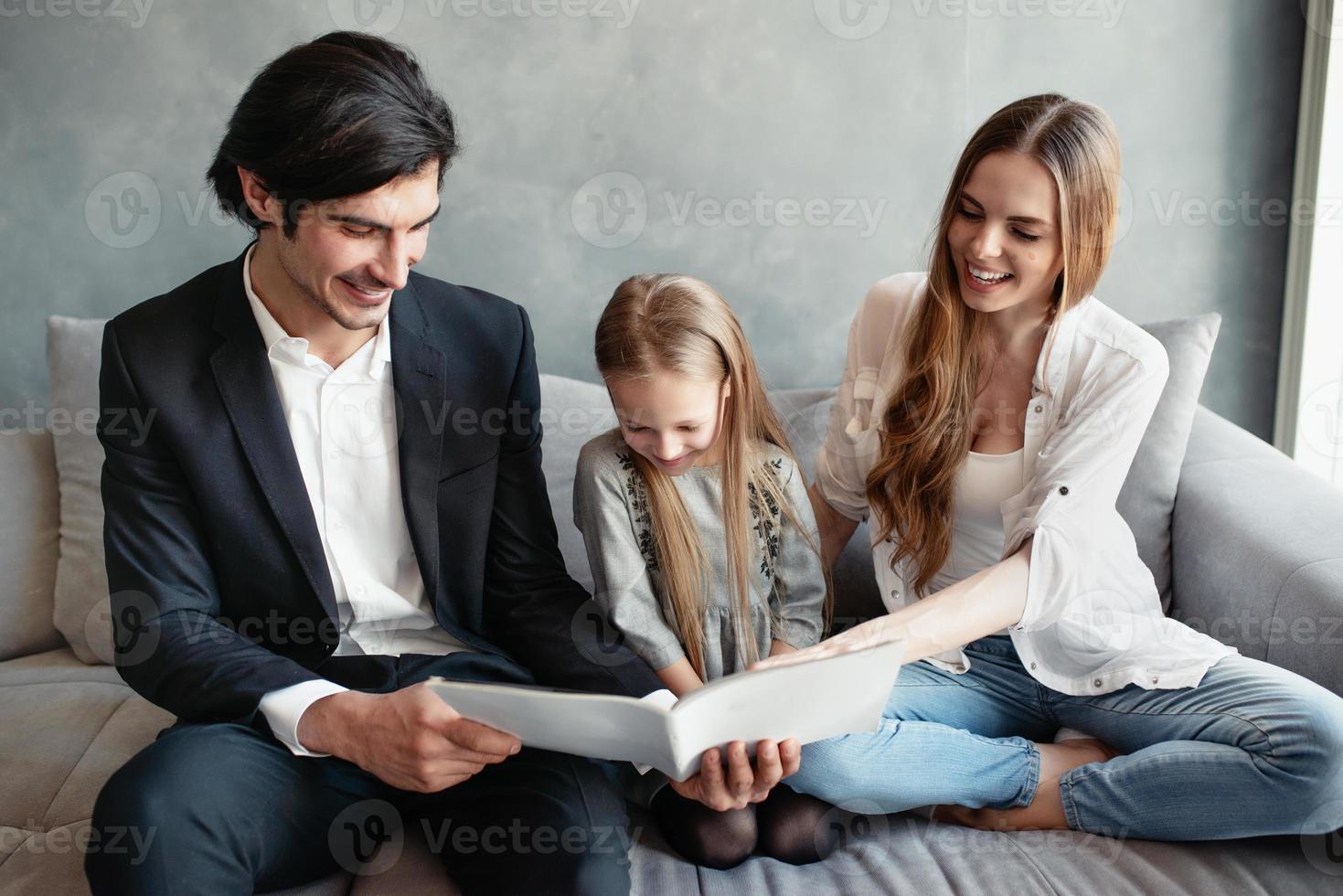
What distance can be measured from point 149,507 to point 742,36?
1.38 m

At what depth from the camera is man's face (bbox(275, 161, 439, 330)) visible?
51.9 inches

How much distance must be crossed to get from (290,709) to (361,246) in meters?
0.57

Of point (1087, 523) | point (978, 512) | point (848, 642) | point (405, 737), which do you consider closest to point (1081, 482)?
point (1087, 523)

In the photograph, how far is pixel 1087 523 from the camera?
1.55 meters

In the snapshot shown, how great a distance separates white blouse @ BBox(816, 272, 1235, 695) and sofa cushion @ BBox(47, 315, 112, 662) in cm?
129

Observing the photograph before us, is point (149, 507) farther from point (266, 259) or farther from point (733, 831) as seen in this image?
point (733, 831)

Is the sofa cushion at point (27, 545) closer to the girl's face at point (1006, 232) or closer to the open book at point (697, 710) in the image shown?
the open book at point (697, 710)

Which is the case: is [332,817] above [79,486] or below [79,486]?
below

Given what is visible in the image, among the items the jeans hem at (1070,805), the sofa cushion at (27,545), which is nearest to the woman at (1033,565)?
the jeans hem at (1070,805)

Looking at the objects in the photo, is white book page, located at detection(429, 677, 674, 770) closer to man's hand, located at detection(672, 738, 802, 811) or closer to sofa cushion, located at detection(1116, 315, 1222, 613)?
man's hand, located at detection(672, 738, 802, 811)

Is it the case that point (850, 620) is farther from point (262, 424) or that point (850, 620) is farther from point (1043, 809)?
point (262, 424)

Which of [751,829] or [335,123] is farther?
[751,829]

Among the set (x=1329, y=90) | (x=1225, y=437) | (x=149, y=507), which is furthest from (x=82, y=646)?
(x=1329, y=90)

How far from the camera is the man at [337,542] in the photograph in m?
1.28
